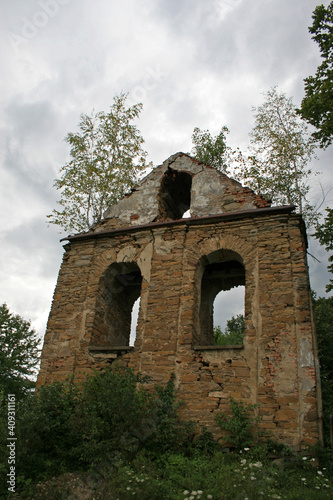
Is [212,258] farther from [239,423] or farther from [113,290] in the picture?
[239,423]

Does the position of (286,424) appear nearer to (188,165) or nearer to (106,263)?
(106,263)

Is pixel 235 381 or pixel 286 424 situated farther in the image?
pixel 235 381

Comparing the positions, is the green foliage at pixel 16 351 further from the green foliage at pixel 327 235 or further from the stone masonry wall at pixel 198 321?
the green foliage at pixel 327 235

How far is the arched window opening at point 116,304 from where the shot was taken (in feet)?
28.8

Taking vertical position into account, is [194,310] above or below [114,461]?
above

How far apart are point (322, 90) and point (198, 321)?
230 inches

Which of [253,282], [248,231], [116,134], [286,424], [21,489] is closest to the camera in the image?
[21,489]

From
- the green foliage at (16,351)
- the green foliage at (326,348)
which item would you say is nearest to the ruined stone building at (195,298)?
the green foliage at (326,348)

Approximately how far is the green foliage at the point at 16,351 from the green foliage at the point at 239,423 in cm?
1175

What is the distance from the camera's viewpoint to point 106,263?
9117 mm

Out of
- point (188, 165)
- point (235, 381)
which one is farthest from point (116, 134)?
point (235, 381)

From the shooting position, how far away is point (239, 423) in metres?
6.27

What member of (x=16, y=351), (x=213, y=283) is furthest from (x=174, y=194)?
(x=16, y=351)

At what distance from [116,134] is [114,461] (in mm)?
11371
